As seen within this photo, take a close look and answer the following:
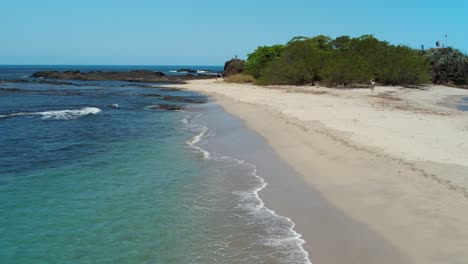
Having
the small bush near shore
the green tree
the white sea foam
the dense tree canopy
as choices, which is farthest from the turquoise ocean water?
the small bush near shore

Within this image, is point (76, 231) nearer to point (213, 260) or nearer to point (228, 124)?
point (213, 260)

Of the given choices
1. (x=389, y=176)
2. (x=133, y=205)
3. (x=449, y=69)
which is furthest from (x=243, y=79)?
(x=133, y=205)

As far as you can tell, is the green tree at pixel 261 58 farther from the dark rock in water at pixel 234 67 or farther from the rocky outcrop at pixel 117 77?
the rocky outcrop at pixel 117 77

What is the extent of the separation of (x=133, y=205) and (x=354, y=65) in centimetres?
4237

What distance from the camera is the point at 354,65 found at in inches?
1911

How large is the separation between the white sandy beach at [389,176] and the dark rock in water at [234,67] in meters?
58.6

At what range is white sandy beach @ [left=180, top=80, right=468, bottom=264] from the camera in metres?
7.45

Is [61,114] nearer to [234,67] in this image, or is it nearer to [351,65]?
[351,65]

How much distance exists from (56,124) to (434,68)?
176 ft

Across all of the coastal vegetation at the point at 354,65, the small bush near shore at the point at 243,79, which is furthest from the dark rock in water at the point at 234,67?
the coastal vegetation at the point at 354,65

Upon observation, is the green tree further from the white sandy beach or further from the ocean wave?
the white sandy beach

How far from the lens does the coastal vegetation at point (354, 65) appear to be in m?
48.5

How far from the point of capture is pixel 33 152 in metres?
16.6

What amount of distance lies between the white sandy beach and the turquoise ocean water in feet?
3.75
